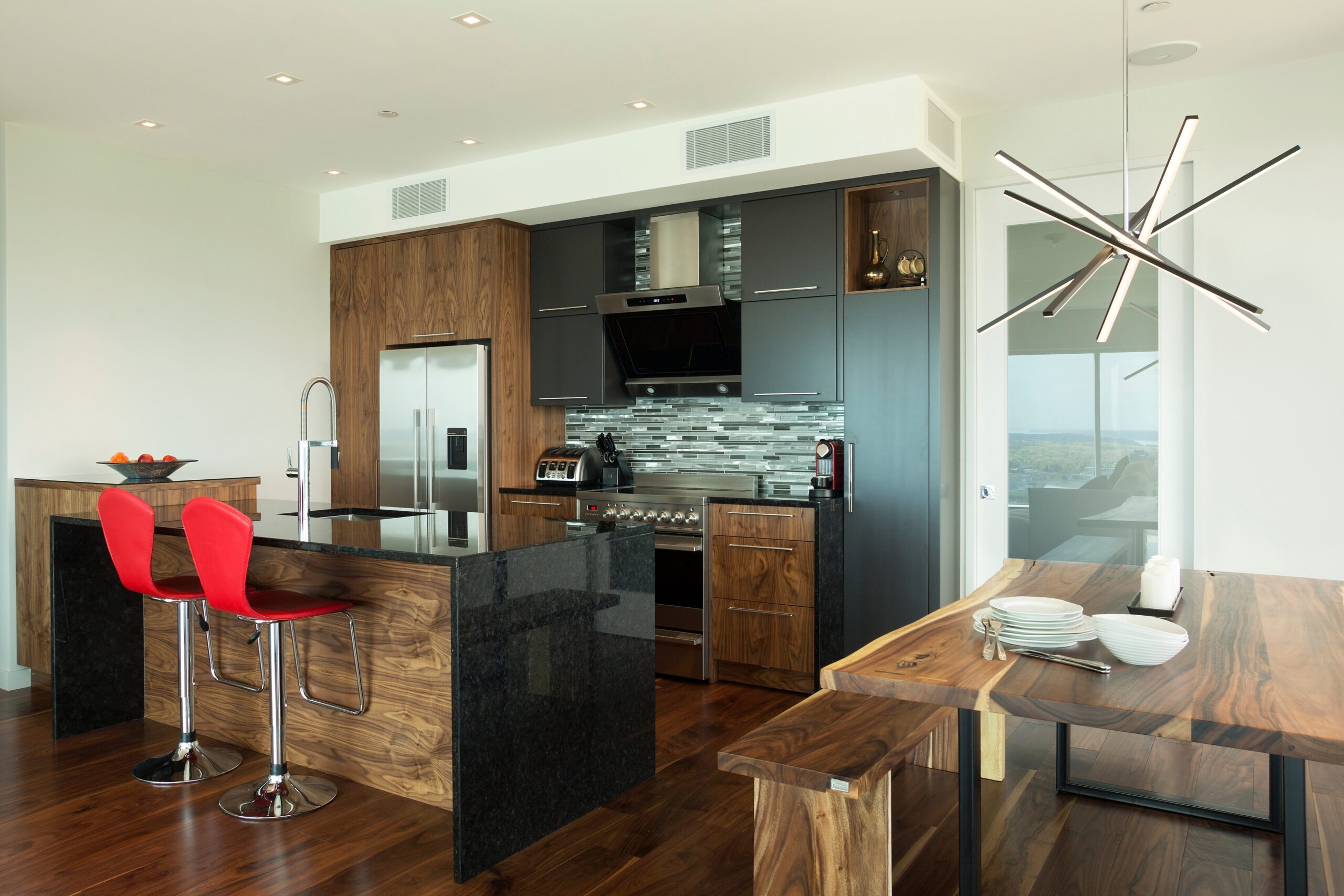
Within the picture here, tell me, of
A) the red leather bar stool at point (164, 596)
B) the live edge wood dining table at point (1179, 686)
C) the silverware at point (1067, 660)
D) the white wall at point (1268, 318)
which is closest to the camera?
the live edge wood dining table at point (1179, 686)

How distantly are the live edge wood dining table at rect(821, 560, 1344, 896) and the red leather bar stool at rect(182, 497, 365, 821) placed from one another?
172cm

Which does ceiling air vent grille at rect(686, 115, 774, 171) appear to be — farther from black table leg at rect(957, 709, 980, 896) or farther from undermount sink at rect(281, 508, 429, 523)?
black table leg at rect(957, 709, 980, 896)

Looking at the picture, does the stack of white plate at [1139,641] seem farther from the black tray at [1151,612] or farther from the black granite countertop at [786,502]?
the black granite countertop at [786,502]

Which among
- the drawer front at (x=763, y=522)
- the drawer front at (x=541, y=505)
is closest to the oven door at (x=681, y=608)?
the drawer front at (x=763, y=522)

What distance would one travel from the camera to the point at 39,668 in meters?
4.38

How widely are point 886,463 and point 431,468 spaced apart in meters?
2.62

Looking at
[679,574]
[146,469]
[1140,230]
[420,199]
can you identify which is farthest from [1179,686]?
[420,199]

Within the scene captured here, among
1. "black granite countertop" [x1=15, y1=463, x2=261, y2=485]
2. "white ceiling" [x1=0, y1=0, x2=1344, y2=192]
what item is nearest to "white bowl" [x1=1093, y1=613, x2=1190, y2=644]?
"white ceiling" [x1=0, y1=0, x2=1344, y2=192]

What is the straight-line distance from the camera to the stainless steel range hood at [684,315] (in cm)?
488

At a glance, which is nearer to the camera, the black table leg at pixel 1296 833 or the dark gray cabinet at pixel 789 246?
the black table leg at pixel 1296 833

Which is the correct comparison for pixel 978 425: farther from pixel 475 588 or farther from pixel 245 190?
pixel 245 190

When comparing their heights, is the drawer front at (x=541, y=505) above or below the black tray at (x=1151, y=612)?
above

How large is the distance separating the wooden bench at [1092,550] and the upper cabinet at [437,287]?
321cm

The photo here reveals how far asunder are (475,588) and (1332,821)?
8.65 ft
